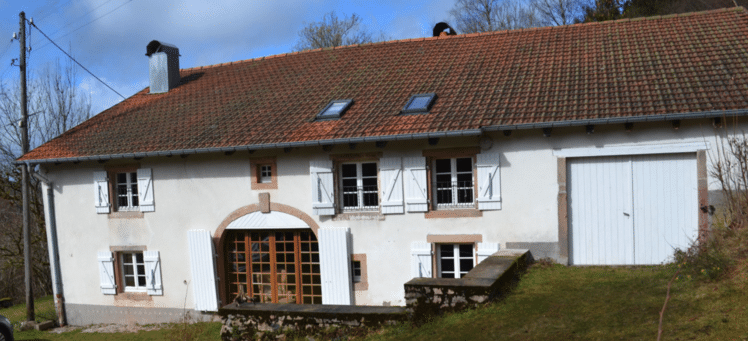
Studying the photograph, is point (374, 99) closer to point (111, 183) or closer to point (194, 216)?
point (194, 216)

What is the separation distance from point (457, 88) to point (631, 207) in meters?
3.62

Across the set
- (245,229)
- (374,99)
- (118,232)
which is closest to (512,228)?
(374,99)

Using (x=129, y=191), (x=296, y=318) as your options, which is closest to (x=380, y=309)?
(x=296, y=318)

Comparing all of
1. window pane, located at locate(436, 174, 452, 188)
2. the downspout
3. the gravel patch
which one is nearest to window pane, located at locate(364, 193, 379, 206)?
window pane, located at locate(436, 174, 452, 188)

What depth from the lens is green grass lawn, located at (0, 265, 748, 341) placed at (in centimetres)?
527

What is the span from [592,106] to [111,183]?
9.13 meters

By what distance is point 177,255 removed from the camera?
11562 mm

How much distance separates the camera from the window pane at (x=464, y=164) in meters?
9.81

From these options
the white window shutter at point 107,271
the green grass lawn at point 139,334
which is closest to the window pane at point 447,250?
the green grass lawn at point 139,334

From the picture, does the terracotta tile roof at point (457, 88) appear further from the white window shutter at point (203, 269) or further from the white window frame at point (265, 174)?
the white window shutter at point (203, 269)

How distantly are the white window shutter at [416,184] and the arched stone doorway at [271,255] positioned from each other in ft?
6.04

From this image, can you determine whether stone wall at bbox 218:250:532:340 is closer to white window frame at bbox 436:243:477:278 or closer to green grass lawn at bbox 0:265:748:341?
green grass lawn at bbox 0:265:748:341

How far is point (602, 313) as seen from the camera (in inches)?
235

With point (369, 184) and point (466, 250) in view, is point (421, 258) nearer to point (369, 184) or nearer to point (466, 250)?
point (466, 250)
